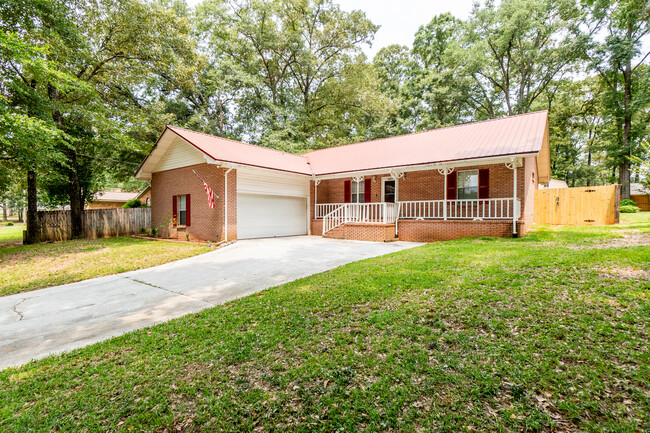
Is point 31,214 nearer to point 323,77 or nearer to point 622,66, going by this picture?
point 323,77

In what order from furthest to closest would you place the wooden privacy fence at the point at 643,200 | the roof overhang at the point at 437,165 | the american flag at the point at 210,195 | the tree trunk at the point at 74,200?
the wooden privacy fence at the point at 643,200, the tree trunk at the point at 74,200, the american flag at the point at 210,195, the roof overhang at the point at 437,165

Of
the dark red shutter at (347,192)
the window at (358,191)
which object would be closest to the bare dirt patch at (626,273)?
the window at (358,191)

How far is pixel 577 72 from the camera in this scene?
25688mm

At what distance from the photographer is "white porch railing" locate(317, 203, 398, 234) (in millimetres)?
12938

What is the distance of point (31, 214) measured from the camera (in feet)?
43.3

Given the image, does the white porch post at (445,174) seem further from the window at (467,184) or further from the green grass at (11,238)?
the green grass at (11,238)

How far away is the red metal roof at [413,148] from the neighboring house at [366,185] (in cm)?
6

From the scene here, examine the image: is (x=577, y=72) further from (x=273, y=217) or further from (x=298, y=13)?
(x=273, y=217)

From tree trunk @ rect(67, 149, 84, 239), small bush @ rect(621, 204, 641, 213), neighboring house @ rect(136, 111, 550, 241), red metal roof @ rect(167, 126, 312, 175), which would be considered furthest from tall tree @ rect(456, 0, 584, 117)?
tree trunk @ rect(67, 149, 84, 239)

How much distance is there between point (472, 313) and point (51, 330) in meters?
5.61

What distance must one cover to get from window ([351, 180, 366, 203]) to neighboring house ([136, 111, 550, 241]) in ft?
0.19

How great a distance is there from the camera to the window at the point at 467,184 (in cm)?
1238

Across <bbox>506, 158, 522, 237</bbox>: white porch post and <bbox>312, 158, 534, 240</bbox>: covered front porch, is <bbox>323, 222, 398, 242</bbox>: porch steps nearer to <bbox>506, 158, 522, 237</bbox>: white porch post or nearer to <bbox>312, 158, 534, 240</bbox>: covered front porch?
<bbox>312, 158, 534, 240</bbox>: covered front porch

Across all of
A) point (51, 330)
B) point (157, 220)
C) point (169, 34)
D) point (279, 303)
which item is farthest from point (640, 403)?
point (169, 34)
